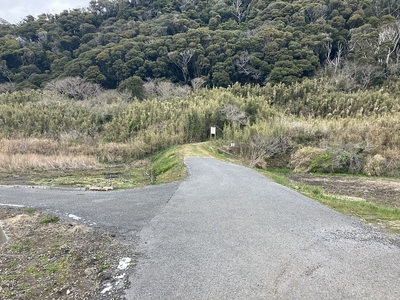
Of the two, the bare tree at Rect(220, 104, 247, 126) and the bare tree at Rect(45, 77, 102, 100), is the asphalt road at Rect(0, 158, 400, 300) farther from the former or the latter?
the bare tree at Rect(45, 77, 102, 100)

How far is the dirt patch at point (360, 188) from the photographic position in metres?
11.9

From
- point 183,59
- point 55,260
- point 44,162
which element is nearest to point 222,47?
point 183,59

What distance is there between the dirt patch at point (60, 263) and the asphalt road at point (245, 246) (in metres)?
0.37

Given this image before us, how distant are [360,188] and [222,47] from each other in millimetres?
34289

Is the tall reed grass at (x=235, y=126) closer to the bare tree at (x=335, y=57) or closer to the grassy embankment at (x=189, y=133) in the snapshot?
the grassy embankment at (x=189, y=133)

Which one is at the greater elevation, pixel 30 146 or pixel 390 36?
pixel 390 36

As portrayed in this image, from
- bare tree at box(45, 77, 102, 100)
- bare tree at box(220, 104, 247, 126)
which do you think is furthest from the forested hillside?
bare tree at box(220, 104, 247, 126)

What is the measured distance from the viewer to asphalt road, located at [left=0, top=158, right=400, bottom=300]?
14.3 feet

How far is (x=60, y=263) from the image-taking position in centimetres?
566

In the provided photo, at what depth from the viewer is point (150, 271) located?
4980 millimetres

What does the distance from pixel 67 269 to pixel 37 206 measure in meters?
5.71

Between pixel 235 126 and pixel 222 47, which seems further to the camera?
pixel 222 47

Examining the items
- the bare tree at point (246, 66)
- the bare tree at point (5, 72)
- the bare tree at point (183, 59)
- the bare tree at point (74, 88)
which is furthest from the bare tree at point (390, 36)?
the bare tree at point (5, 72)

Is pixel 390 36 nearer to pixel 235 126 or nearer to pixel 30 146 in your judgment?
pixel 235 126
